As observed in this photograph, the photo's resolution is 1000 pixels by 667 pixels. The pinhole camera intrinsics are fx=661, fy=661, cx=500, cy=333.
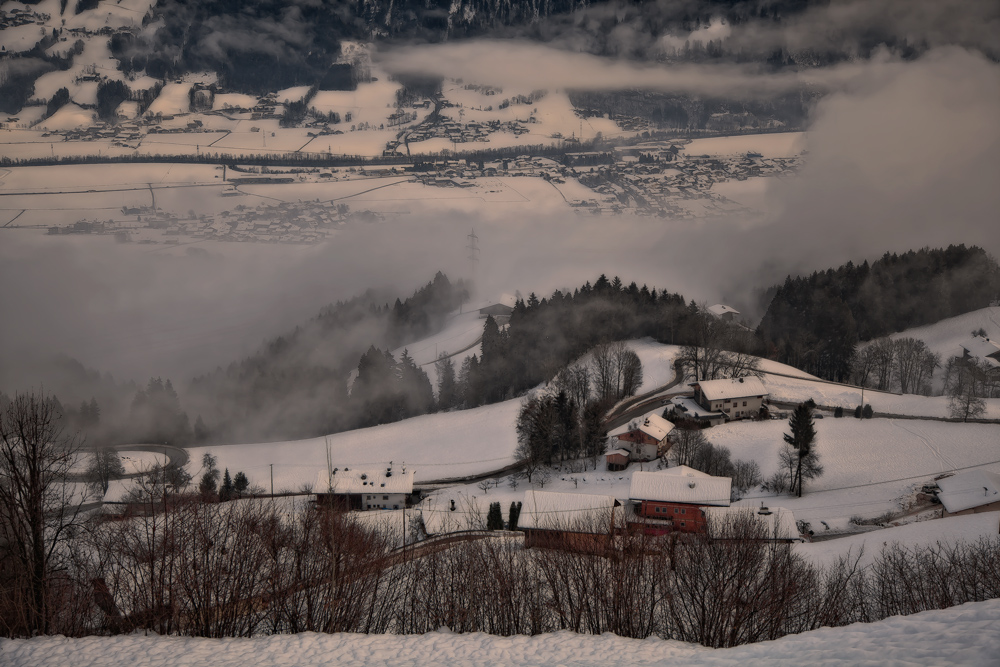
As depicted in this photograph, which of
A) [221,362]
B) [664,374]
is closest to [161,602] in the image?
[664,374]

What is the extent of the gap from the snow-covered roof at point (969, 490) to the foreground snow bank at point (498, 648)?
16.8m

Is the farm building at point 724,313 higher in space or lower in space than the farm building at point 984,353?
higher

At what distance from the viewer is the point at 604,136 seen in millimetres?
179000

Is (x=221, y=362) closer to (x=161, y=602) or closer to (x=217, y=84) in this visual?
(x=161, y=602)

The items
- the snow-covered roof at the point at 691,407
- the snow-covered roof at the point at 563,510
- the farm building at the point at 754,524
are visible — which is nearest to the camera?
the farm building at the point at 754,524

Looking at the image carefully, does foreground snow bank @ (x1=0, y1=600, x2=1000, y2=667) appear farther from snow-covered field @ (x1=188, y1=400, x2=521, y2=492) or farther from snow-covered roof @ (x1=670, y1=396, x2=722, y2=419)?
snow-covered roof @ (x1=670, y1=396, x2=722, y2=419)

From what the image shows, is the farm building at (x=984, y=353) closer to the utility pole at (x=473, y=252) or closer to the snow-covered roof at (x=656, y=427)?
the snow-covered roof at (x=656, y=427)

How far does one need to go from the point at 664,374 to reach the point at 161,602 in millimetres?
36245

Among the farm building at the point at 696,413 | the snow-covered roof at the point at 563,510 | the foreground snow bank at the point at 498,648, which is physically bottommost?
the farm building at the point at 696,413

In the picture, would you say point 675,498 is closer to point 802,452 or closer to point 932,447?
point 802,452

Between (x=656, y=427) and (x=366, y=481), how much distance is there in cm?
1447

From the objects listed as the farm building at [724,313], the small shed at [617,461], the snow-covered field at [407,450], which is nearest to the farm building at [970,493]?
the small shed at [617,461]

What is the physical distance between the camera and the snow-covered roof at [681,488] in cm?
2455

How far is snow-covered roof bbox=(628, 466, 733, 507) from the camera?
80.5 ft
